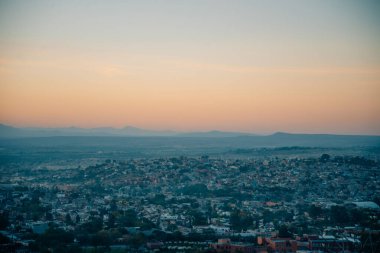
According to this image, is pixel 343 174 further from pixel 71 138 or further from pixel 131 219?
pixel 71 138

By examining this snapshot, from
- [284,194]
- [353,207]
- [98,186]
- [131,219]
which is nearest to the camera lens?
[131,219]

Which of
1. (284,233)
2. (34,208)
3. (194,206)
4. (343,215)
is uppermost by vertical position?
(343,215)

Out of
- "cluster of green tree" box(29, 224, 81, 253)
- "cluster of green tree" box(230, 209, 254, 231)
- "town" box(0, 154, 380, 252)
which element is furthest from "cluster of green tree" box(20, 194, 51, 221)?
"cluster of green tree" box(230, 209, 254, 231)

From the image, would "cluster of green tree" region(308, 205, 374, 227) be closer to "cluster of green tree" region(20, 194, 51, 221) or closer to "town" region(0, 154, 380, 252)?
"town" region(0, 154, 380, 252)

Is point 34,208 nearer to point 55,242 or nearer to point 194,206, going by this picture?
point 194,206

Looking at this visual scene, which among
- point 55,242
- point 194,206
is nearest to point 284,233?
point 55,242

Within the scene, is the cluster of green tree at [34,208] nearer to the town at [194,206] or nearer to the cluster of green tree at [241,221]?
the town at [194,206]

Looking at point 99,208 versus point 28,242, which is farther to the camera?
point 99,208

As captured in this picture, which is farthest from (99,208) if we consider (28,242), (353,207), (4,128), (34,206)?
(4,128)

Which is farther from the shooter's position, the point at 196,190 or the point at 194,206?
the point at 196,190
